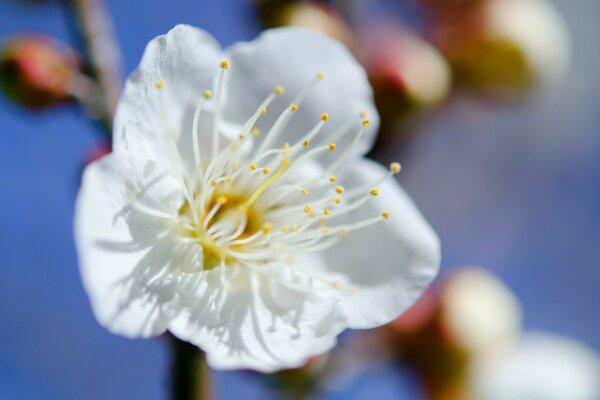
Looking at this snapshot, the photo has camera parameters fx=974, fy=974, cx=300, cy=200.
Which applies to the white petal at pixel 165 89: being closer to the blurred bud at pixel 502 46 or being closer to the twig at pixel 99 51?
the twig at pixel 99 51

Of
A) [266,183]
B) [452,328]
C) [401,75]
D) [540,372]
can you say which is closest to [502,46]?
[401,75]

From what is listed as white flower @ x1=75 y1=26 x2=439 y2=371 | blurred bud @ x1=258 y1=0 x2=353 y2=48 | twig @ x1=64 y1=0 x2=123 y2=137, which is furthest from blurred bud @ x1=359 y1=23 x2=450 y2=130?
twig @ x1=64 y1=0 x2=123 y2=137

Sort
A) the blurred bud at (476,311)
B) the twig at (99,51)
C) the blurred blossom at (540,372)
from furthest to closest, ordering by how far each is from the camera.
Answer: the blurred blossom at (540,372) < the blurred bud at (476,311) < the twig at (99,51)

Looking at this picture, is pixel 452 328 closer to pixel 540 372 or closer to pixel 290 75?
pixel 540 372

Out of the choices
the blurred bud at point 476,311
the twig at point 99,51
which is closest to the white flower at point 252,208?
the twig at point 99,51

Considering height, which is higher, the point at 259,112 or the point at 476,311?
the point at 259,112

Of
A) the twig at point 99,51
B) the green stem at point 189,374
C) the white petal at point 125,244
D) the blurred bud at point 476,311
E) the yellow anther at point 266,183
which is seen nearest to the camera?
the white petal at point 125,244

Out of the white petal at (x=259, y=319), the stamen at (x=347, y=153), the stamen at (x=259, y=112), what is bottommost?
the white petal at (x=259, y=319)
